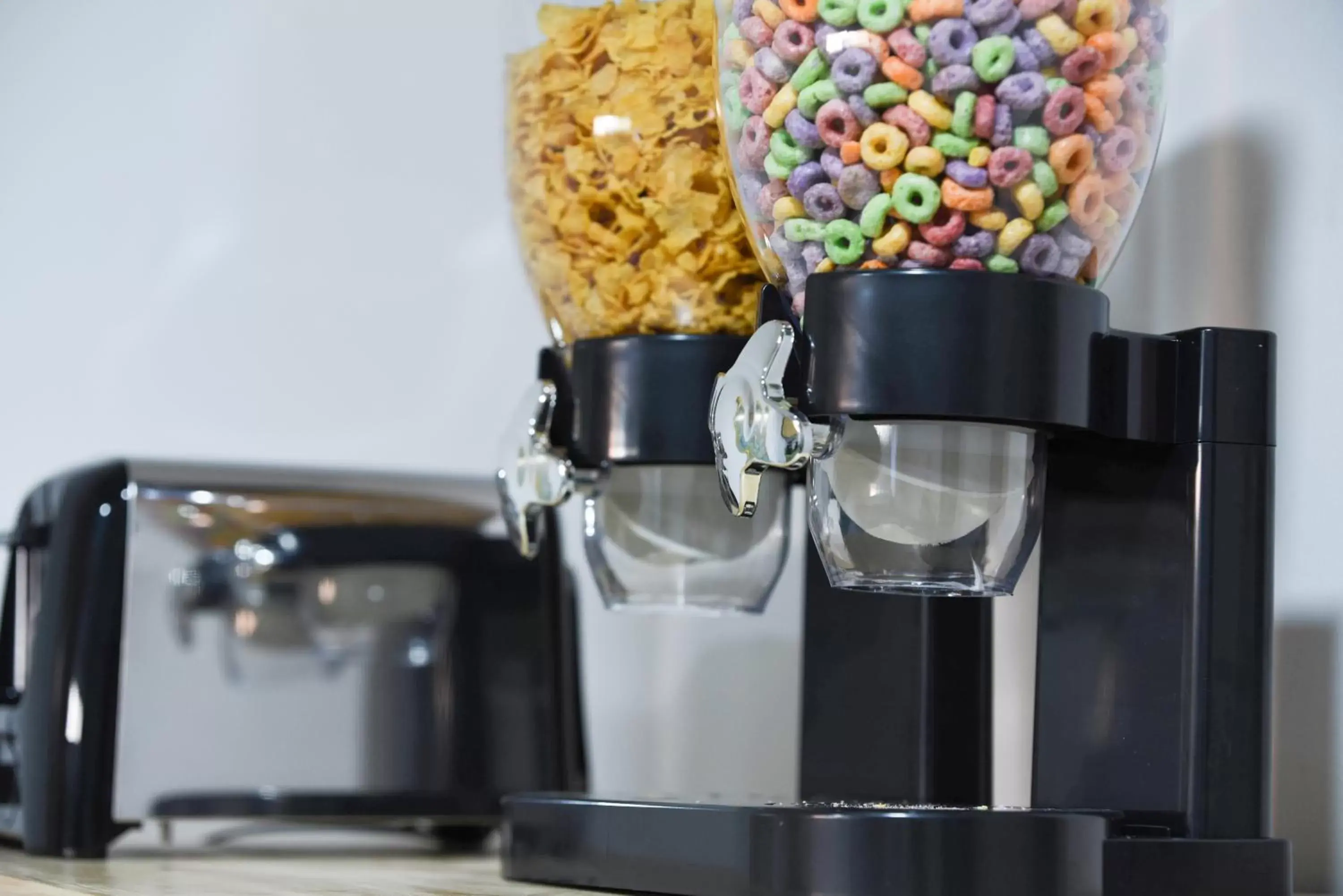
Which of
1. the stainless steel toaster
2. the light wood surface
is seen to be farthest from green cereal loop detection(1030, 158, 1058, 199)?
the stainless steel toaster

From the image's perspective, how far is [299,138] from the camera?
1108 mm

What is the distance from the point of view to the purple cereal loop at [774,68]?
1.77 feet

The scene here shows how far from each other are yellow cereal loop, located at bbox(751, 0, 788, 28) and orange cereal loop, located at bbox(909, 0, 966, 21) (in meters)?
0.05

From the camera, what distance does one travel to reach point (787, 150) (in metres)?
0.54

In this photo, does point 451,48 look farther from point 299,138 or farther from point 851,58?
point 851,58

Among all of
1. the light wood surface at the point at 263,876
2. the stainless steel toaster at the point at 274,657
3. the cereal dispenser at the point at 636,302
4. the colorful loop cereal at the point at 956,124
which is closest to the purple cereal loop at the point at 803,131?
the colorful loop cereal at the point at 956,124

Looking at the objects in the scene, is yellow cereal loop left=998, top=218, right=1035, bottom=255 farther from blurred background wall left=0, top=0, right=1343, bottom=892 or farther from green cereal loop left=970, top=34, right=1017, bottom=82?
blurred background wall left=0, top=0, right=1343, bottom=892

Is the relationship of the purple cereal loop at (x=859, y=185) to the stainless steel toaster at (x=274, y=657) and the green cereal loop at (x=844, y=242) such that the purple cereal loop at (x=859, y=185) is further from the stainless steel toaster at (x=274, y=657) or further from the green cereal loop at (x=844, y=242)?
the stainless steel toaster at (x=274, y=657)

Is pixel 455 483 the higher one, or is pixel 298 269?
pixel 298 269

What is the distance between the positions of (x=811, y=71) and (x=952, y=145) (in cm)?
5

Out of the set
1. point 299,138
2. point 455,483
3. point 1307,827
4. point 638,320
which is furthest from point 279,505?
point 1307,827

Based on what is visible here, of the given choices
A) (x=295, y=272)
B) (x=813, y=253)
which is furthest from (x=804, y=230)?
(x=295, y=272)

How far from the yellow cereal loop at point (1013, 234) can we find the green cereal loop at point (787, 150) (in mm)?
65

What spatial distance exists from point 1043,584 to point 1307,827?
0.14 metres
